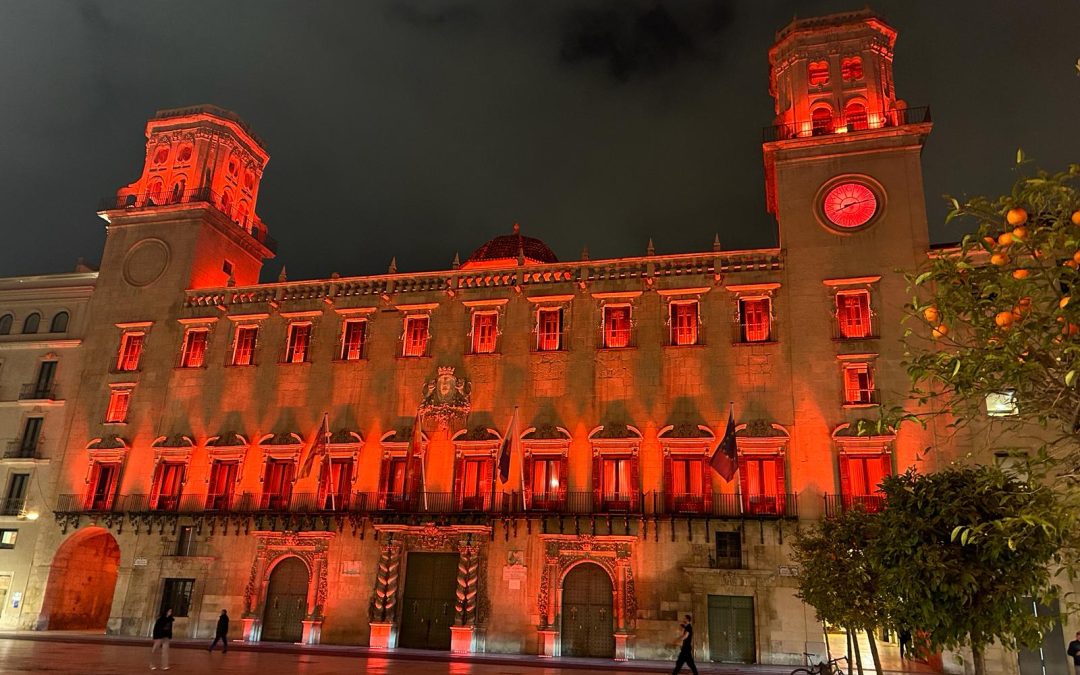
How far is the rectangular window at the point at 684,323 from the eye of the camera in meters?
34.7

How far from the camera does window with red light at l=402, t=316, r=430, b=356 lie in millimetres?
37562

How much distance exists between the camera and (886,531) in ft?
39.7

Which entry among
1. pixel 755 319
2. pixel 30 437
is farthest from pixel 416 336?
pixel 30 437

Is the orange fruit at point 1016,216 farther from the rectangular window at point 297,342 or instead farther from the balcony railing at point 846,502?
the rectangular window at point 297,342

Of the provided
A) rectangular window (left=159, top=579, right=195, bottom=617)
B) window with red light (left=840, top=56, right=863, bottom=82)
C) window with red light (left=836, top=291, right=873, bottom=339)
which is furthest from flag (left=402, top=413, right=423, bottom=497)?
window with red light (left=840, top=56, right=863, bottom=82)

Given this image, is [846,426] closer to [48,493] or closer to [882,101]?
[882,101]

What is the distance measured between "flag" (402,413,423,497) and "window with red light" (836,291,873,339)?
18.6 metres

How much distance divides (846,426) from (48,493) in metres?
37.8

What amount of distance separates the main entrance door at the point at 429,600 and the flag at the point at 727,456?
1188 centimetres

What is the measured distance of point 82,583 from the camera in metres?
39.7

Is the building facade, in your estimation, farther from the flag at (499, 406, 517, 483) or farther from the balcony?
the balcony

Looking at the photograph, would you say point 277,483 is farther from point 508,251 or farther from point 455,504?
point 508,251

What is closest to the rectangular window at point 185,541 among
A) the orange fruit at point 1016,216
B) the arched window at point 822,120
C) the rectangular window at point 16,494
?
the rectangular window at point 16,494

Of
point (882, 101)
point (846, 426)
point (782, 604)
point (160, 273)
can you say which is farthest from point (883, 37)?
point (160, 273)
